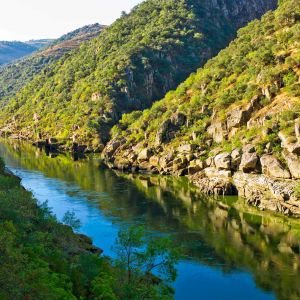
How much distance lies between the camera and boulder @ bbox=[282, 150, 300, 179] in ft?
258

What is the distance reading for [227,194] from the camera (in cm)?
8962

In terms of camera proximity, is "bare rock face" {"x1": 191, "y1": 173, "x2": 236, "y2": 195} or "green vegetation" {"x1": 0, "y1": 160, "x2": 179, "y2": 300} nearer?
"green vegetation" {"x1": 0, "y1": 160, "x2": 179, "y2": 300}

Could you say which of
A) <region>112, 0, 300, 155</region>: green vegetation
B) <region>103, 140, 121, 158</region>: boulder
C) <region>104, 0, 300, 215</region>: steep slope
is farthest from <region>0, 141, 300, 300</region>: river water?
<region>112, 0, 300, 155</region>: green vegetation

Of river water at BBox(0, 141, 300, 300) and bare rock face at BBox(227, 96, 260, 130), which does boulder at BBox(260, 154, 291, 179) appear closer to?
river water at BBox(0, 141, 300, 300)

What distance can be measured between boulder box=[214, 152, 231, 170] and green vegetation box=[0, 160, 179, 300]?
1550 inches

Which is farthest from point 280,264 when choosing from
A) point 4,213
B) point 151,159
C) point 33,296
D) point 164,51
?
point 164,51

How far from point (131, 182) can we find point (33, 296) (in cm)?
7953

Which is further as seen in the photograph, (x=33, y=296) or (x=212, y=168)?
(x=212, y=168)

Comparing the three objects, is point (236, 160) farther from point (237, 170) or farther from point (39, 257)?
point (39, 257)

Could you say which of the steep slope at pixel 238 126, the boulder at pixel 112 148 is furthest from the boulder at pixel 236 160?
the boulder at pixel 112 148

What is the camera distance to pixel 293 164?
79.7 metres

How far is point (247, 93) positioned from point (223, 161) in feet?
81.1

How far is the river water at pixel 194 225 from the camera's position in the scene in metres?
51.9

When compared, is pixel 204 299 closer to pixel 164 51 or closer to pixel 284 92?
Result: pixel 284 92
